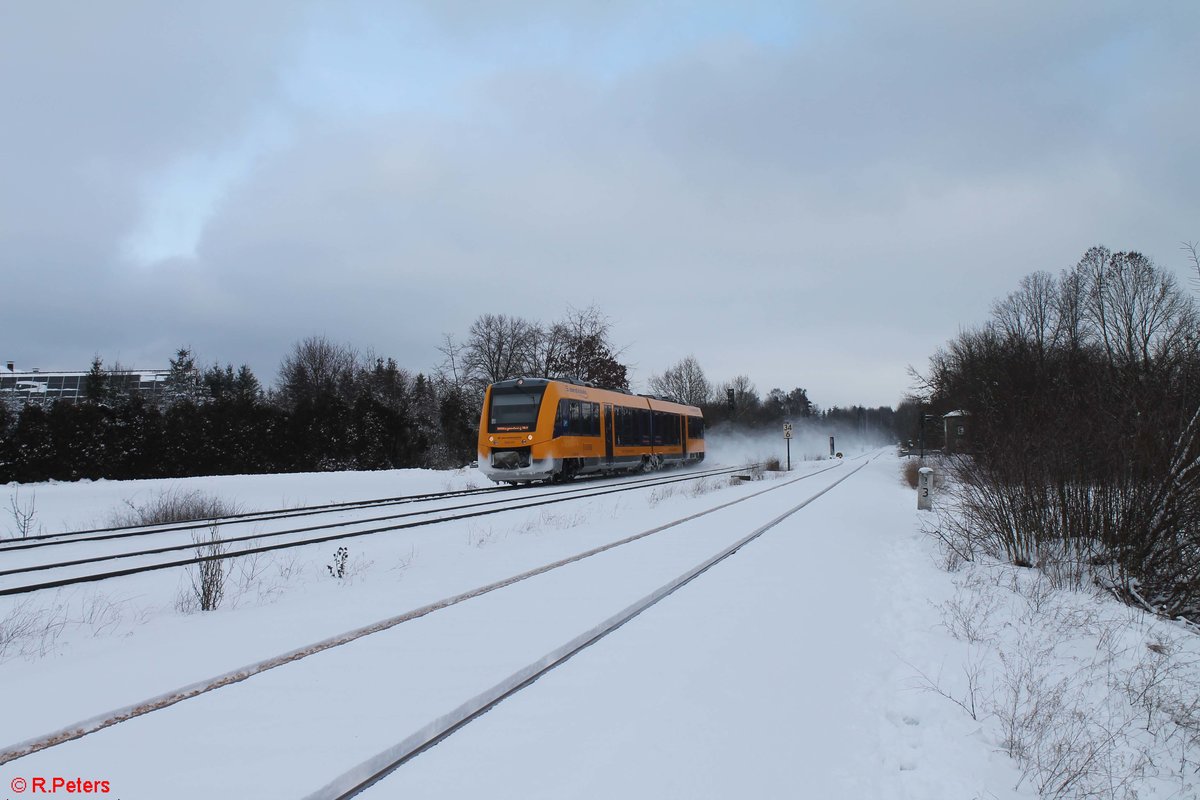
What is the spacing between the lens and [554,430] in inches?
936

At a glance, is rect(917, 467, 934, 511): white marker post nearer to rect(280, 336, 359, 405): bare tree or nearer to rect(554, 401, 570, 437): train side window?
rect(554, 401, 570, 437): train side window

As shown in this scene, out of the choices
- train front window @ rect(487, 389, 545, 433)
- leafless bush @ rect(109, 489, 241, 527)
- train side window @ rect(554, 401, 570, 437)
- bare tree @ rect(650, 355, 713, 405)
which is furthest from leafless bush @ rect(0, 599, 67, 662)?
bare tree @ rect(650, 355, 713, 405)

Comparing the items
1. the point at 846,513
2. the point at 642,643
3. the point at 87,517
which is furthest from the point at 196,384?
the point at 642,643

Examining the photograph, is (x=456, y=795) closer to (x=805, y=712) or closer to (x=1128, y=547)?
(x=805, y=712)

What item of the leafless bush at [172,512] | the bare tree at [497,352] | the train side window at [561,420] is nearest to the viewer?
the leafless bush at [172,512]

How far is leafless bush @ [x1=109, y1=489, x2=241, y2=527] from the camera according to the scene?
1538 centimetres

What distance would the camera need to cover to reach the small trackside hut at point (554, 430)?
23500 millimetres

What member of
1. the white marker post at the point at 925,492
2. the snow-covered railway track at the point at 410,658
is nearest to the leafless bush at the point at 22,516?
the snow-covered railway track at the point at 410,658

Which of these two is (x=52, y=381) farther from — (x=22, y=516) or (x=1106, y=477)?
(x=1106, y=477)

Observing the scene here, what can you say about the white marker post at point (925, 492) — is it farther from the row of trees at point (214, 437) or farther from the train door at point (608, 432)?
the row of trees at point (214, 437)

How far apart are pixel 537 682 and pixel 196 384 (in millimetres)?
68443

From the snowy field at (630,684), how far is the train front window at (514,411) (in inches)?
551

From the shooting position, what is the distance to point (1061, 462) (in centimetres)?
945

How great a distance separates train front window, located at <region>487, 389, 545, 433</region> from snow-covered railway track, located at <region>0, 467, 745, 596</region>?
5.29 m
